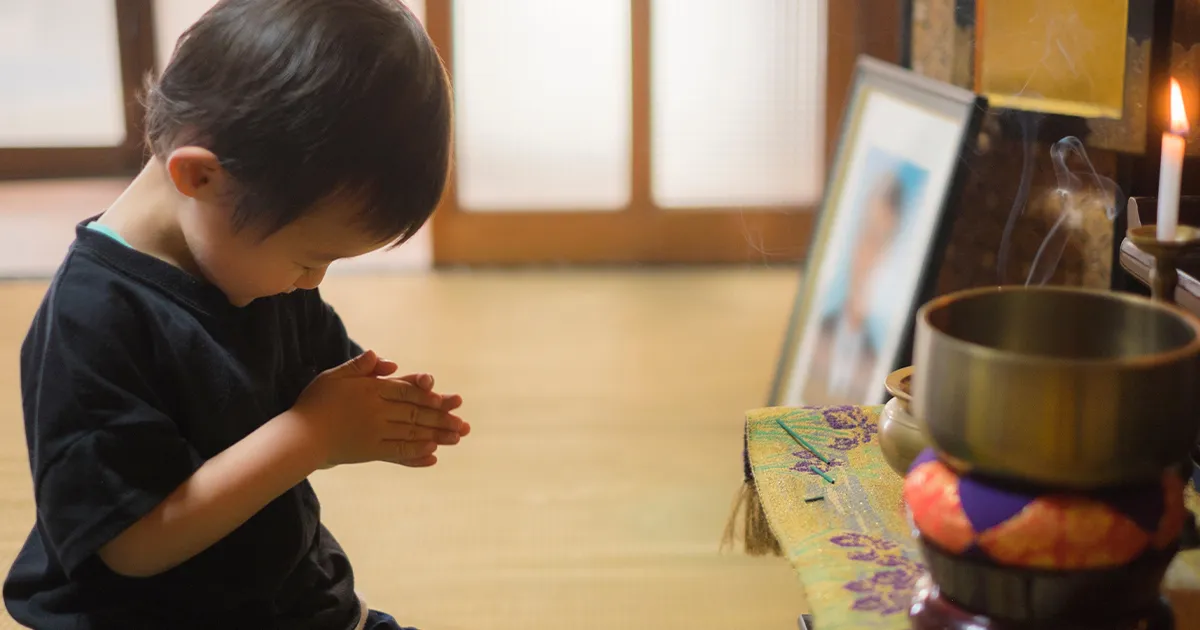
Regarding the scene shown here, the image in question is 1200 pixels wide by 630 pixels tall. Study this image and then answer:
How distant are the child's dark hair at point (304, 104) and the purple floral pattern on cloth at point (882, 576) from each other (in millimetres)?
386

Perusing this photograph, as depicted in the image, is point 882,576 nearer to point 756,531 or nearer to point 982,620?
point 982,620

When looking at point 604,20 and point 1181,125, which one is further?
point 604,20

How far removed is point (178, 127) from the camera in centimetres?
90

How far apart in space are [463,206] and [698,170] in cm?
63

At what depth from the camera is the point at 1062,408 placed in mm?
567

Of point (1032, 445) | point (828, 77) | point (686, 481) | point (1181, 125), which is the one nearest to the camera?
point (1032, 445)

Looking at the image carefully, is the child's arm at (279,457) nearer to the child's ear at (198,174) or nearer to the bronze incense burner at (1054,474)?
the child's ear at (198,174)

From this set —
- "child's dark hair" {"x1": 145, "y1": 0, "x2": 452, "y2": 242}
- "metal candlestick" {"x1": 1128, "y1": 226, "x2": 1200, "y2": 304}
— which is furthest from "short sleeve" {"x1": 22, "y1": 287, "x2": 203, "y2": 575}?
"metal candlestick" {"x1": 1128, "y1": 226, "x2": 1200, "y2": 304}

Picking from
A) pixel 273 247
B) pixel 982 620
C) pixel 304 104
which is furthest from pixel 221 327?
pixel 982 620

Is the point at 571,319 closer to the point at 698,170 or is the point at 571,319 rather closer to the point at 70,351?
the point at 698,170

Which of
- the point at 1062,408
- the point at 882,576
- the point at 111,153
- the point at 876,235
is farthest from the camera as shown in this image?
the point at 111,153

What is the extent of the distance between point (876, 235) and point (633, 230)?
1610 millimetres

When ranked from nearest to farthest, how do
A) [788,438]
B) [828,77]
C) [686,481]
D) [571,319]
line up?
[788,438], [686,481], [571,319], [828,77]

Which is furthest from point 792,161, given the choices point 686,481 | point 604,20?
point 686,481
